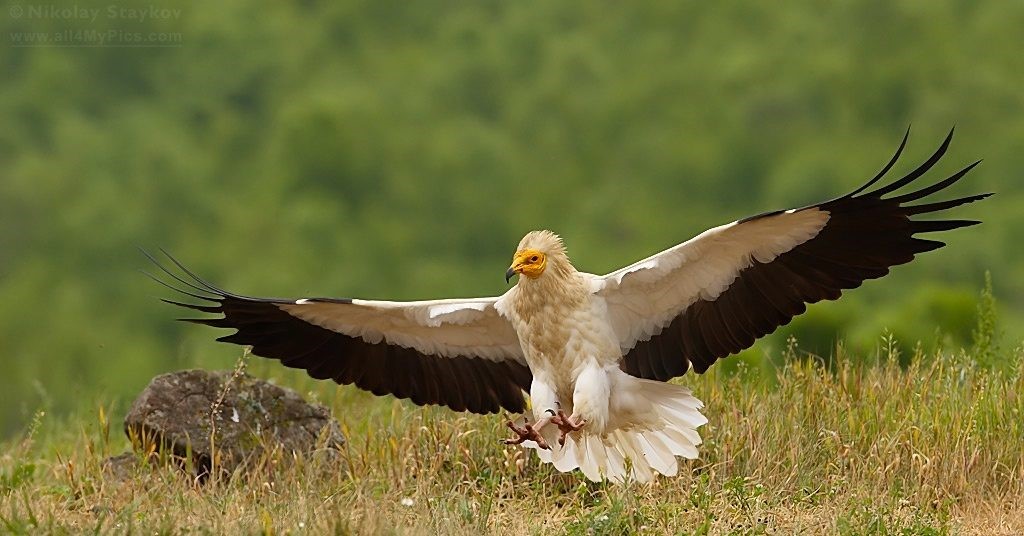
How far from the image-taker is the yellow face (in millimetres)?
5977

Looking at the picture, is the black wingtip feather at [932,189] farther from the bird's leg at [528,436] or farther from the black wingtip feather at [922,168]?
the bird's leg at [528,436]

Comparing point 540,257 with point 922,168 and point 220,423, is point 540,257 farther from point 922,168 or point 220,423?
point 220,423

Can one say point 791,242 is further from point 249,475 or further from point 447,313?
point 249,475

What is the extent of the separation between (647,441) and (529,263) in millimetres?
1037

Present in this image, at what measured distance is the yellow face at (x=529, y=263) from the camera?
19.6ft

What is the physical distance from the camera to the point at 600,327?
6168 mm

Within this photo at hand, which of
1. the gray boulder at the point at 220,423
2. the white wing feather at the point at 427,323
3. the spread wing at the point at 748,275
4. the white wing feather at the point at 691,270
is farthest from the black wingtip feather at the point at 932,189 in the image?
the gray boulder at the point at 220,423

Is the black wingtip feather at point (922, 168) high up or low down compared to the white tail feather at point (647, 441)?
up

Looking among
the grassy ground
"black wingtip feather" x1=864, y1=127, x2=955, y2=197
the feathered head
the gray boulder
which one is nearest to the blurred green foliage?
the gray boulder

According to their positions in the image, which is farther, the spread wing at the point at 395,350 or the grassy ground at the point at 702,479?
the spread wing at the point at 395,350

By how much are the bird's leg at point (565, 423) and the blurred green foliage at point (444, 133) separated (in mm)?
25836

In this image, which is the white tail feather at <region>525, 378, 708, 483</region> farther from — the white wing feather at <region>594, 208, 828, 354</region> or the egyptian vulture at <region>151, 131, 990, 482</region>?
the white wing feather at <region>594, 208, 828, 354</region>

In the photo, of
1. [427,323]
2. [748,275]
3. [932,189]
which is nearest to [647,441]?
[748,275]

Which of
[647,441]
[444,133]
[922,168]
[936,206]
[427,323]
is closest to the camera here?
[922,168]
